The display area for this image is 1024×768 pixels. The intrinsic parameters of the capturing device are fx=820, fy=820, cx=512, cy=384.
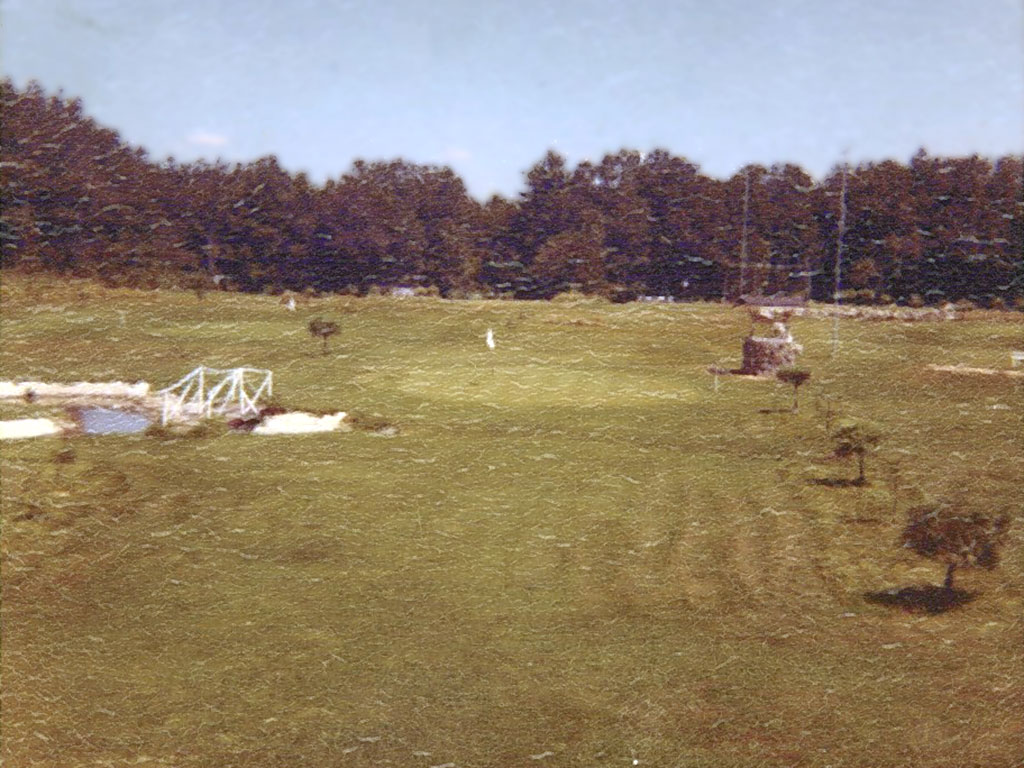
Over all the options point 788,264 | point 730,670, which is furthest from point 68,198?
point 788,264

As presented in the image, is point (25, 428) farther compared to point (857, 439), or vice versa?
point (857, 439)

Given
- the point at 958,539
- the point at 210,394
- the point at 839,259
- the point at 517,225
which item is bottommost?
the point at 958,539

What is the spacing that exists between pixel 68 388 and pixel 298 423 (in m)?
3.00

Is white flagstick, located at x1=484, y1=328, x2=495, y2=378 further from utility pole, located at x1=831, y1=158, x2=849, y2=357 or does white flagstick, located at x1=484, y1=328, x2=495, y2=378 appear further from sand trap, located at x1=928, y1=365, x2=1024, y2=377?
sand trap, located at x1=928, y1=365, x2=1024, y2=377

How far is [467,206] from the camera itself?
11.3m

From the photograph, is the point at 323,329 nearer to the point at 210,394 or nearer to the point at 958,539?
the point at 210,394

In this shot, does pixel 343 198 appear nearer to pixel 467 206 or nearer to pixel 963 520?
pixel 467 206

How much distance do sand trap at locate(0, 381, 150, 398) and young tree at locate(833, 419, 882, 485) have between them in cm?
982

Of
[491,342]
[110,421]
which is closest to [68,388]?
[110,421]

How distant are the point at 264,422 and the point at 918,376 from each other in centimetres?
1049

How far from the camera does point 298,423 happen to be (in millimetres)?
11977

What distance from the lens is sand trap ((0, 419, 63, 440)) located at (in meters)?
10.4

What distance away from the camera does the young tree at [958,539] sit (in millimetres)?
10438

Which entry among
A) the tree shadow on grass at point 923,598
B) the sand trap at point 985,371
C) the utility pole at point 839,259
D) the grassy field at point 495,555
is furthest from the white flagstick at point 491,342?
the sand trap at point 985,371
